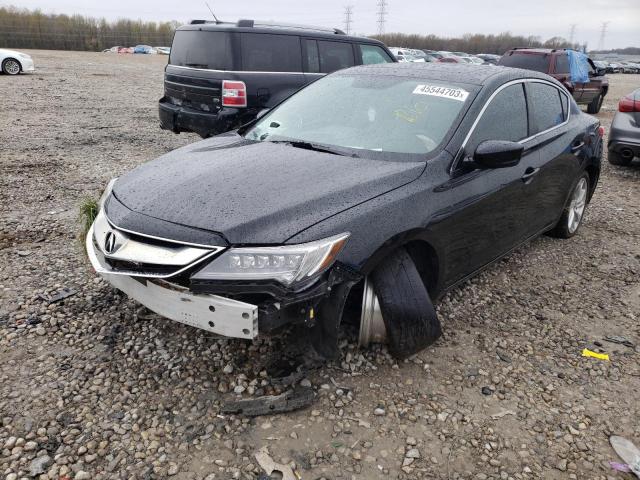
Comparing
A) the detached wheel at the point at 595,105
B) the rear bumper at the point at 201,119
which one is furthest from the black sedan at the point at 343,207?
the detached wheel at the point at 595,105

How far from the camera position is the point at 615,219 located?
590 cm

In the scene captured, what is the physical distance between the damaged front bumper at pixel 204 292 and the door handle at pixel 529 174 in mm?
1908

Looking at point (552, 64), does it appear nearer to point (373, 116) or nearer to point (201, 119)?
point (201, 119)

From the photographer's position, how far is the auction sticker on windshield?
3430 mm

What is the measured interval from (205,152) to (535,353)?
246cm

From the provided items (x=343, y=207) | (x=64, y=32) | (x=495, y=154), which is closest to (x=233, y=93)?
(x=495, y=154)

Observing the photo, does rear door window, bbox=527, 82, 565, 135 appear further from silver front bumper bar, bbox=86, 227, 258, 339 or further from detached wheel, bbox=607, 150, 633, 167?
detached wheel, bbox=607, 150, 633, 167

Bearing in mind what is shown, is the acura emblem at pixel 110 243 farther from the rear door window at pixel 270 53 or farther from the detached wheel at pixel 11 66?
the detached wheel at pixel 11 66

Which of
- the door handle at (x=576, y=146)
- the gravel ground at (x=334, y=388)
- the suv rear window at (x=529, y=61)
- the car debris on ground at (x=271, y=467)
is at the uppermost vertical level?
the suv rear window at (x=529, y=61)

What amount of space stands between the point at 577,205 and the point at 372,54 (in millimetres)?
4735

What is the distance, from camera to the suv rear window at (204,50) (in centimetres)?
682

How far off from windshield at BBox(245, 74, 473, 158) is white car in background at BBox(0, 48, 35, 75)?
1889cm

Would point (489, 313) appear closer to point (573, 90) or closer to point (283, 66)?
point (283, 66)

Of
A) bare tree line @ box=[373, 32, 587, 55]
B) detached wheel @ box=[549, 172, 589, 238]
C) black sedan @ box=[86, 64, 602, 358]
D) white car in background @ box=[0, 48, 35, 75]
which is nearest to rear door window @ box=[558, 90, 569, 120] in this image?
black sedan @ box=[86, 64, 602, 358]
